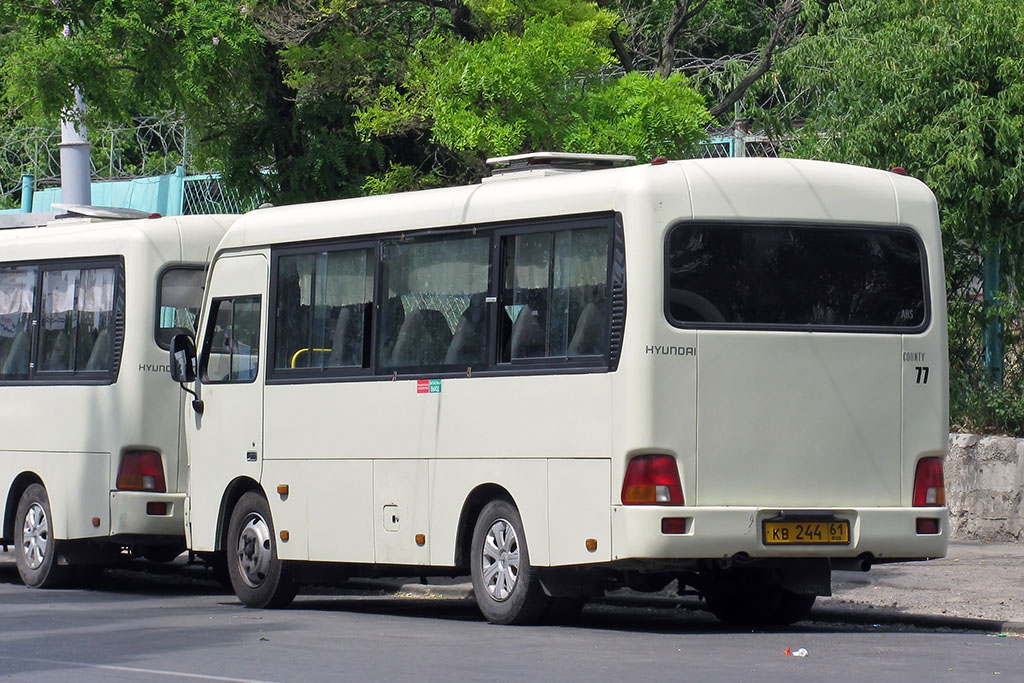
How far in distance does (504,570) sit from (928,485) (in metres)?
2.75

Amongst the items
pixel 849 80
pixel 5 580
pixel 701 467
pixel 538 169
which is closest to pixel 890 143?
pixel 849 80

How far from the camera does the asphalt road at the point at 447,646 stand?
10.1 m

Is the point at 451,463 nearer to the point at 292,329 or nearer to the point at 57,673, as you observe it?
the point at 292,329

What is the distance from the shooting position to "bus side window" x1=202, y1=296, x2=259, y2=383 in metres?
15.2

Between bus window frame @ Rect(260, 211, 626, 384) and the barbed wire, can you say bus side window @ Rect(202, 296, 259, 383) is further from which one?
the barbed wire

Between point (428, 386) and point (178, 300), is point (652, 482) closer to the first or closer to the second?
point (428, 386)

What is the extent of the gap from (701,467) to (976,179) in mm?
7325

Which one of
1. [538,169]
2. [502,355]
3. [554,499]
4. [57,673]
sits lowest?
[57,673]

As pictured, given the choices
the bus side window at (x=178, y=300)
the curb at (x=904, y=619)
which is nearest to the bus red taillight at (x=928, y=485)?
the curb at (x=904, y=619)

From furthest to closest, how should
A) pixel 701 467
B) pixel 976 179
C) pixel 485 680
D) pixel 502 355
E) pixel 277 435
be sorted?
pixel 976 179
pixel 277 435
pixel 502 355
pixel 701 467
pixel 485 680

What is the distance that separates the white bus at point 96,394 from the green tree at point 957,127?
20.6 feet

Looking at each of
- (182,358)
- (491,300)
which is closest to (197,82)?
(182,358)

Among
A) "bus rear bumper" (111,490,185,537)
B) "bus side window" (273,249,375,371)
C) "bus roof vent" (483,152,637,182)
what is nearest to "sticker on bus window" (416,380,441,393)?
"bus side window" (273,249,375,371)

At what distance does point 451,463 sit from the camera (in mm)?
13328
